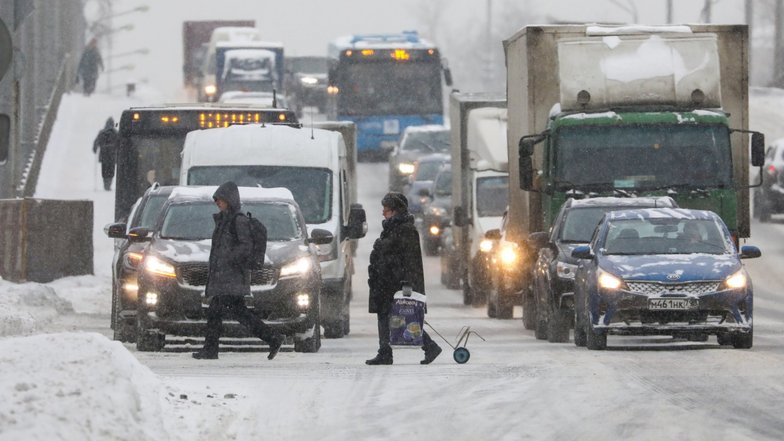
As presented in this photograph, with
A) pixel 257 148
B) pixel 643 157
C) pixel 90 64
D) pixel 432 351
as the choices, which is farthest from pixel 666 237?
pixel 90 64

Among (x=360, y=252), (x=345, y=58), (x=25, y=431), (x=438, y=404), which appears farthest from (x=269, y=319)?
(x=345, y=58)

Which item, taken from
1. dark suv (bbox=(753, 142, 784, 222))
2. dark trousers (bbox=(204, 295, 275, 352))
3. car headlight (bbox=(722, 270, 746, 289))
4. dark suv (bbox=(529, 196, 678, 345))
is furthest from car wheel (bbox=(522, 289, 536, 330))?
dark suv (bbox=(753, 142, 784, 222))

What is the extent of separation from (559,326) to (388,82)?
105 feet

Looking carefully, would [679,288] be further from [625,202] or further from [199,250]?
[199,250]

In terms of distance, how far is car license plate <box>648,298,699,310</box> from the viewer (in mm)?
19516

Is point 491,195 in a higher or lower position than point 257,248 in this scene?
higher

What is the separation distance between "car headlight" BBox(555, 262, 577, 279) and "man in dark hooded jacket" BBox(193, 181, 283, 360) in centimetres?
461

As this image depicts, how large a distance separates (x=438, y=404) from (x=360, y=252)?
33.0 meters

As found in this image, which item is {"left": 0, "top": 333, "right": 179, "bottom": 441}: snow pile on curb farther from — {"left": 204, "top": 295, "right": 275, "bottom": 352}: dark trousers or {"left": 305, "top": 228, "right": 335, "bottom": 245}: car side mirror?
{"left": 305, "top": 228, "right": 335, "bottom": 245}: car side mirror

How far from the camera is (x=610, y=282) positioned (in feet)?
65.1

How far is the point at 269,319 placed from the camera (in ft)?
64.0

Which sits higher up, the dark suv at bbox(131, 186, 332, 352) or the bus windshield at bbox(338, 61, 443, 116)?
the bus windshield at bbox(338, 61, 443, 116)

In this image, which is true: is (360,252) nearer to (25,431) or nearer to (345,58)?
(345,58)

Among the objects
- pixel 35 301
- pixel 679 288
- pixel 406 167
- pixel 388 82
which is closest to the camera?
pixel 679 288
